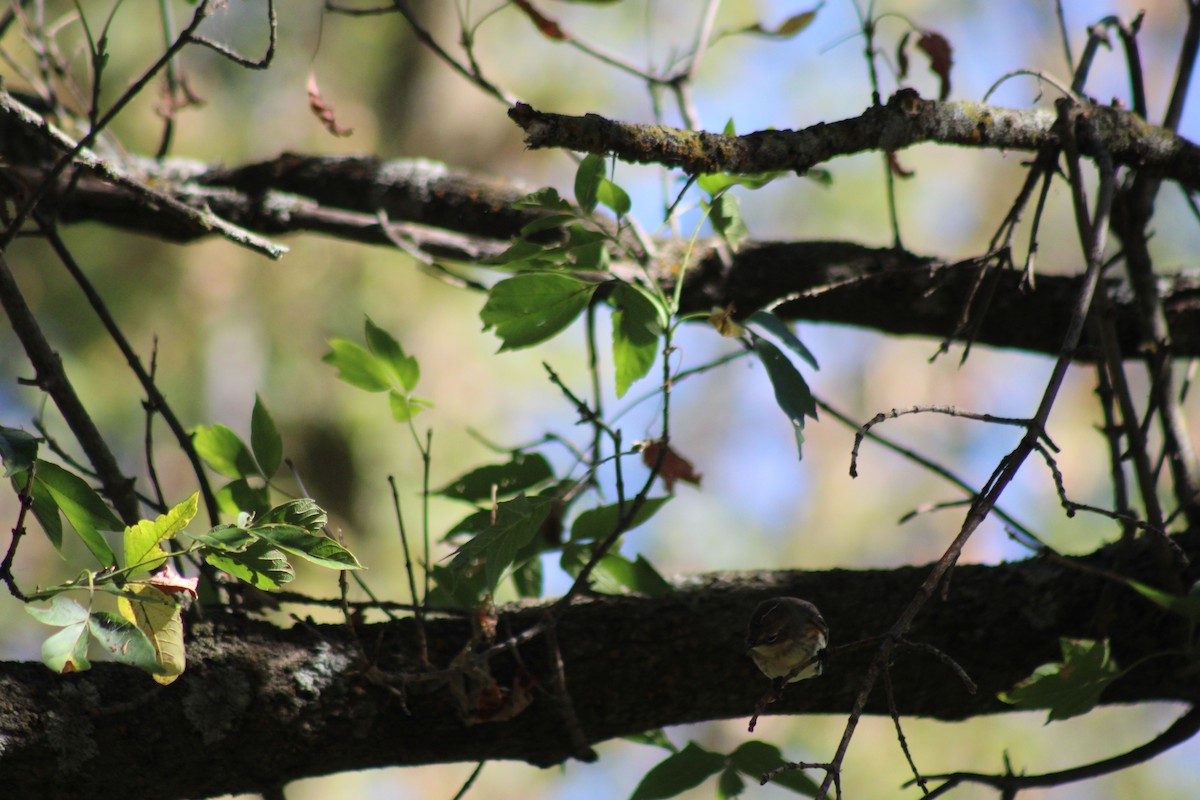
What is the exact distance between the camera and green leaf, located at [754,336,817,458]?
863 mm

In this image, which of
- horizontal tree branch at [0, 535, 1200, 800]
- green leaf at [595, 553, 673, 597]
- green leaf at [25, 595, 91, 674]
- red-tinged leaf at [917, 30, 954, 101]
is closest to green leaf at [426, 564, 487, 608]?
horizontal tree branch at [0, 535, 1200, 800]

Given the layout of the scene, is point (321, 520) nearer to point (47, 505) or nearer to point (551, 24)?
point (47, 505)

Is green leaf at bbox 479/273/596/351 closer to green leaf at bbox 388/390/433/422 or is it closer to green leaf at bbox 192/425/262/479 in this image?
green leaf at bbox 388/390/433/422

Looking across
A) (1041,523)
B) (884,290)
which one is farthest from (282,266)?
(1041,523)

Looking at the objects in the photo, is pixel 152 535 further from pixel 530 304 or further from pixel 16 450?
pixel 530 304

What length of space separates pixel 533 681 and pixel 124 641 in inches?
16.8

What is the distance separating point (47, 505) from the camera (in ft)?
2.83

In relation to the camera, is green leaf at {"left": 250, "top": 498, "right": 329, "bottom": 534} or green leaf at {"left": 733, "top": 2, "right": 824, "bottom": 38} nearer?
green leaf at {"left": 250, "top": 498, "right": 329, "bottom": 534}

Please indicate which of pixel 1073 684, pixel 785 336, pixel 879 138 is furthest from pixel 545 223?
pixel 1073 684

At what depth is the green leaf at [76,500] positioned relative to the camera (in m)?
0.86

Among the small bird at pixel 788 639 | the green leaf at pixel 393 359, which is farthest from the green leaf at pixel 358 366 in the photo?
the small bird at pixel 788 639

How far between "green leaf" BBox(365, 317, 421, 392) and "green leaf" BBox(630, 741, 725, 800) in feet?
1.66

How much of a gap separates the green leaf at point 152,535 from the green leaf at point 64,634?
0.06 meters

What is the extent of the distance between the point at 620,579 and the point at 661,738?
0.82 feet
